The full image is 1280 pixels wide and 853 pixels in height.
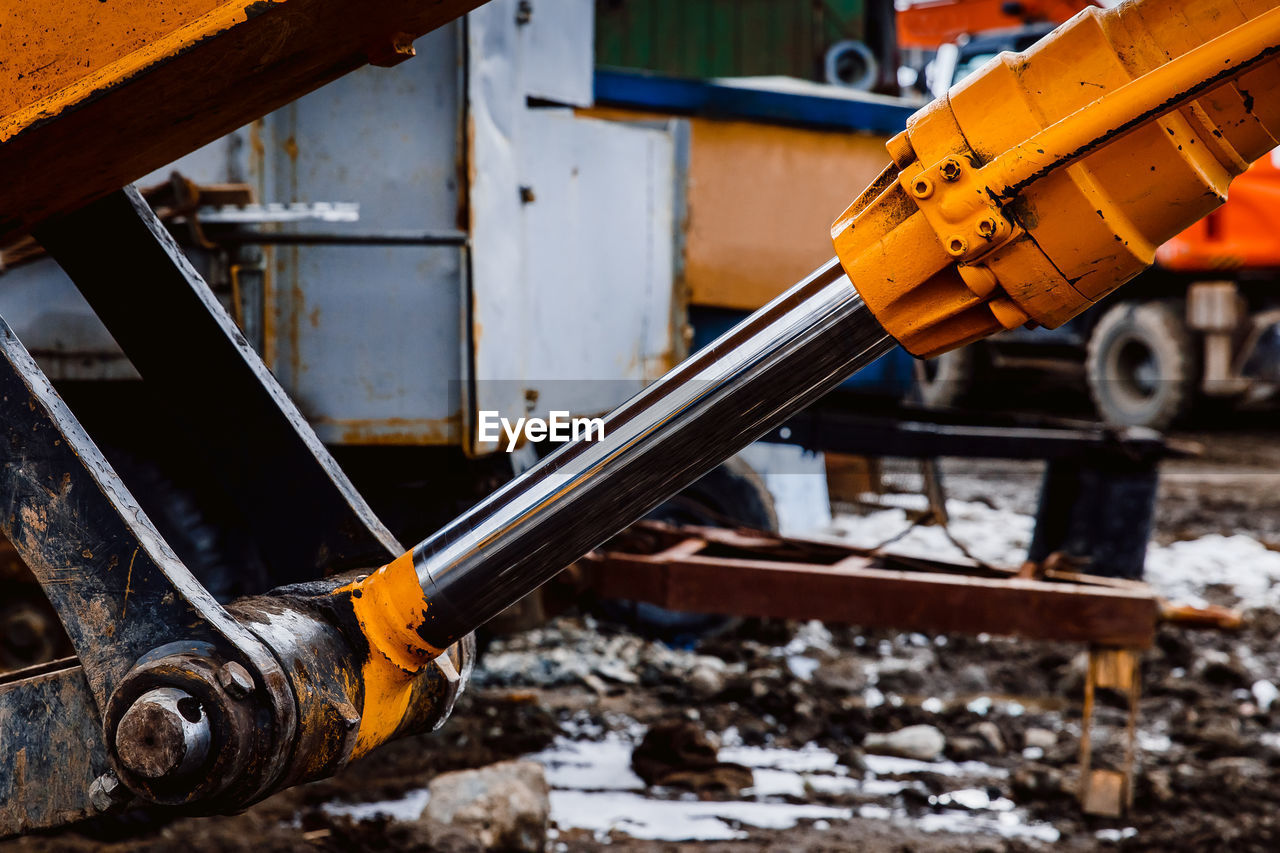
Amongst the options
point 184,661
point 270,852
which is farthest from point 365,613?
point 270,852

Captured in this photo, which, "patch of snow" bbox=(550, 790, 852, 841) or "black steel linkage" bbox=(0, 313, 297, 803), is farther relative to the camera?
"patch of snow" bbox=(550, 790, 852, 841)

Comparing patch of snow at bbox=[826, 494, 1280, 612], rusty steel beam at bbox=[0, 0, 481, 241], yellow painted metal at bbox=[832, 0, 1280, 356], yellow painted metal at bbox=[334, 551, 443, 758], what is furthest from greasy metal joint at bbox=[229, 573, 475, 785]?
patch of snow at bbox=[826, 494, 1280, 612]

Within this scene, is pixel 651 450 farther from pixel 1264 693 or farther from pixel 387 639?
pixel 1264 693

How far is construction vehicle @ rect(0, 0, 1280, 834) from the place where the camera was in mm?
1180

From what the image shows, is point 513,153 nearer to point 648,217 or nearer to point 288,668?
point 648,217

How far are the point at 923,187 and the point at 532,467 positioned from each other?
553 mm

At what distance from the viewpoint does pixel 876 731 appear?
359 cm

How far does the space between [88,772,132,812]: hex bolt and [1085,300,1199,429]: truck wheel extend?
336 inches

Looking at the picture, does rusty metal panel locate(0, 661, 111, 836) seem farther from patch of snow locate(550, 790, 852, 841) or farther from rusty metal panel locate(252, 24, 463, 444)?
patch of snow locate(550, 790, 852, 841)

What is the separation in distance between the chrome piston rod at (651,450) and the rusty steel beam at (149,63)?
51 centimetres

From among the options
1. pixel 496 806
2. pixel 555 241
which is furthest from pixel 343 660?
pixel 555 241

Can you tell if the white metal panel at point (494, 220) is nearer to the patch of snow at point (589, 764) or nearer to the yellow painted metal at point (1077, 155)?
the patch of snow at point (589, 764)

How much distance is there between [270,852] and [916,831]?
1.56 meters

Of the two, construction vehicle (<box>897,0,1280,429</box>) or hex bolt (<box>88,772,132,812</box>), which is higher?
construction vehicle (<box>897,0,1280,429</box>)
